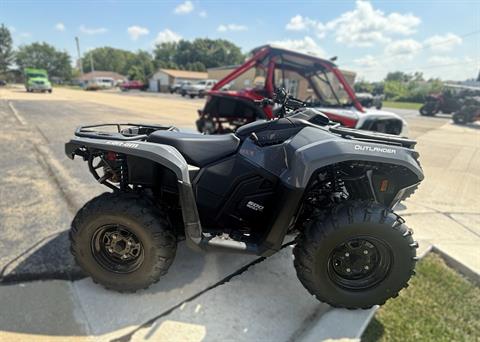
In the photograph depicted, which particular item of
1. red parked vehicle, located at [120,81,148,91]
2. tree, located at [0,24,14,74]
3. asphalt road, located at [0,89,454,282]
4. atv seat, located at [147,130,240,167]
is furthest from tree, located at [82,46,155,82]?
atv seat, located at [147,130,240,167]

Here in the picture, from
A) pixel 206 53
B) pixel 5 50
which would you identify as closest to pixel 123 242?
pixel 206 53

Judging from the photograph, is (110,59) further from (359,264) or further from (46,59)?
(359,264)

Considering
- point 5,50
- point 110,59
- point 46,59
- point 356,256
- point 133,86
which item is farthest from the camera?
point 110,59

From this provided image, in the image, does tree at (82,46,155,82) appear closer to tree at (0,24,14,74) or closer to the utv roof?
tree at (0,24,14,74)

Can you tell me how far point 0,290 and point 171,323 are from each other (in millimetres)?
1334

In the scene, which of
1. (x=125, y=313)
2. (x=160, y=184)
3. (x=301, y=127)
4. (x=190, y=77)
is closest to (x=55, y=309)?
(x=125, y=313)

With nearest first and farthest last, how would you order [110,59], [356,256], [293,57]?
[356,256]
[293,57]
[110,59]

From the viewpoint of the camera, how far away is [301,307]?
2277 millimetres

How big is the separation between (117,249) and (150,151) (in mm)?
821

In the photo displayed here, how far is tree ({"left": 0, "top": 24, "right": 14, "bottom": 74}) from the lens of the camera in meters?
81.4

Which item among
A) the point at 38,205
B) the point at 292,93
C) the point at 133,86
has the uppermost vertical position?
the point at 292,93

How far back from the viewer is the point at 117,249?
2318mm

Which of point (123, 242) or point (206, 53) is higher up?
point (206, 53)

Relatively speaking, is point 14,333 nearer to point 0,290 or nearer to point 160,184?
point 0,290
